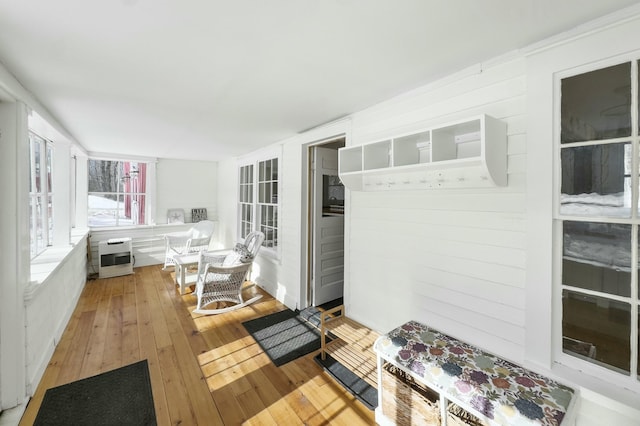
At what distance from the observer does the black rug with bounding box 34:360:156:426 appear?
1803 mm

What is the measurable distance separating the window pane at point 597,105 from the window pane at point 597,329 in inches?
32.2

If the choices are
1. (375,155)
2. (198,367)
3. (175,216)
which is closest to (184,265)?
(198,367)

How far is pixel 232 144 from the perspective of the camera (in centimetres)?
416

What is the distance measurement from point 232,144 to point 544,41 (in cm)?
374

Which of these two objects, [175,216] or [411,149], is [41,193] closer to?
[175,216]

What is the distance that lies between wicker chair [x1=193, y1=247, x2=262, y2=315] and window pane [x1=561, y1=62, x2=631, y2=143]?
3.28 metres

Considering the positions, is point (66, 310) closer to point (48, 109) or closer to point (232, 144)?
point (48, 109)

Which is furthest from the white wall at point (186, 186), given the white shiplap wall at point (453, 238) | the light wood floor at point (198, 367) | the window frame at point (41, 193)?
the white shiplap wall at point (453, 238)

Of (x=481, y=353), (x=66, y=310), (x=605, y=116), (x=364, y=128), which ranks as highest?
(x=364, y=128)

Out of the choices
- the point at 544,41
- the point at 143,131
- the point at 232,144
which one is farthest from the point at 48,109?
the point at 544,41

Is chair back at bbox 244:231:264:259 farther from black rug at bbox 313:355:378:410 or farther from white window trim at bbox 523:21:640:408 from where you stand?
white window trim at bbox 523:21:640:408

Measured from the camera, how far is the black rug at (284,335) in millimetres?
2562

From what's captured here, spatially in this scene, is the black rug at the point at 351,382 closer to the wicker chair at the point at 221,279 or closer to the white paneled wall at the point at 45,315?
the wicker chair at the point at 221,279

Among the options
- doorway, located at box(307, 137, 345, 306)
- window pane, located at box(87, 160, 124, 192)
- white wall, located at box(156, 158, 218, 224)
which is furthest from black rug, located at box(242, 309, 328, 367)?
window pane, located at box(87, 160, 124, 192)
